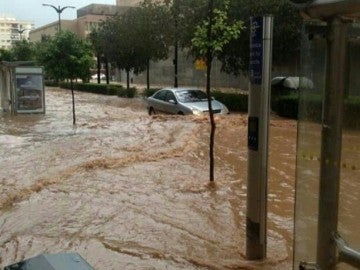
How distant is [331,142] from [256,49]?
1.85m

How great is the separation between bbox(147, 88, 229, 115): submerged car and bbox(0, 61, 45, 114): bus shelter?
15.5 feet

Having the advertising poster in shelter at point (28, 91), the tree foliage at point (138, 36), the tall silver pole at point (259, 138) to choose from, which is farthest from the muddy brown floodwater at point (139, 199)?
the tree foliage at point (138, 36)

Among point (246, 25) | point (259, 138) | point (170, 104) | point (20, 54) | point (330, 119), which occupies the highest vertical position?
point (246, 25)

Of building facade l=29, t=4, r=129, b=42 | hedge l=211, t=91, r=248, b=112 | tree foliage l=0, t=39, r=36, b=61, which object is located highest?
building facade l=29, t=4, r=129, b=42

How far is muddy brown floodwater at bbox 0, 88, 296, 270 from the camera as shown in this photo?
5.14 m

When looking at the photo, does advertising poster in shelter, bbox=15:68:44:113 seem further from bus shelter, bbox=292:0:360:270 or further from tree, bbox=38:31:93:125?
bus shelter, bbox=292:0:360:270

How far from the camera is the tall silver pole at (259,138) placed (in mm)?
4137

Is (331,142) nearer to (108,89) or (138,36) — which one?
(138,36)

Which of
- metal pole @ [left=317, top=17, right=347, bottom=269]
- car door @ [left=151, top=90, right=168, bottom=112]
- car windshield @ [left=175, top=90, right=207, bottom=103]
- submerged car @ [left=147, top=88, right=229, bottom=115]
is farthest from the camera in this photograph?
car door @ [left=151, top=90, right=168, bottom=112]

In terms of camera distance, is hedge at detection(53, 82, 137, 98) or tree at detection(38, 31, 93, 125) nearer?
tree at detection(38, 31, 93, 125)

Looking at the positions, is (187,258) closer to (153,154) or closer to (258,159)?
(258,159)

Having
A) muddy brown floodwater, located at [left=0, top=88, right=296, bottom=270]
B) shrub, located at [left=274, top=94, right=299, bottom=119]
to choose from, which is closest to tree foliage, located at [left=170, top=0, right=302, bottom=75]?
shrub, located at [left=274, top=94, right=299, bottom=119]

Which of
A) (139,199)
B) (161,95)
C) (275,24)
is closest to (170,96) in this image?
(161,95)

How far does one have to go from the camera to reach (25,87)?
19.8 meters
